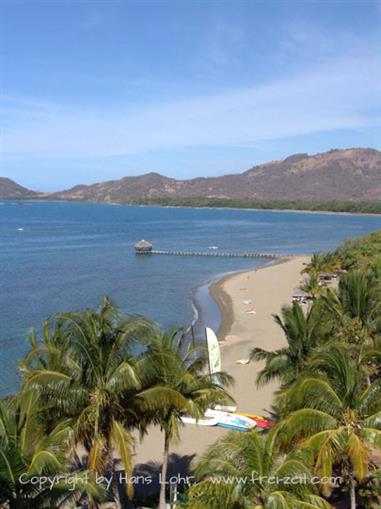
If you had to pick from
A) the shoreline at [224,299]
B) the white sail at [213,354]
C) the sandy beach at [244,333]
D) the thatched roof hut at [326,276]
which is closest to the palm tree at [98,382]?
the sandy beach at [244,333]

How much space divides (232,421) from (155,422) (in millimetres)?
7793

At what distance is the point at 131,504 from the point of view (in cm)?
1445

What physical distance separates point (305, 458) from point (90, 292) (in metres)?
44.6

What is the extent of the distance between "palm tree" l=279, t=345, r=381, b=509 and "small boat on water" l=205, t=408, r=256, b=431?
27.3 feet

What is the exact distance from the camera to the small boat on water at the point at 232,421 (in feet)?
64.2

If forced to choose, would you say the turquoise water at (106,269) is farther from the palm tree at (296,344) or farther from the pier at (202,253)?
the palm tree at (296,344)

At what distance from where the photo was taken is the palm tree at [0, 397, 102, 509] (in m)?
8.98

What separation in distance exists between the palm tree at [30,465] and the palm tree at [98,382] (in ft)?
1.85

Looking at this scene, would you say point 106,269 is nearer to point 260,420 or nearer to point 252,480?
point 260,420

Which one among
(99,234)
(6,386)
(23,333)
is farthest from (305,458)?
(99,234)

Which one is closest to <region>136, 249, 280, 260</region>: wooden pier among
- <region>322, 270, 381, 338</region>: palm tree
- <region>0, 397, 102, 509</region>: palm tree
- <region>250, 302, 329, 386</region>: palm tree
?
<region>322, 270, 381, 338</region>: palm tree

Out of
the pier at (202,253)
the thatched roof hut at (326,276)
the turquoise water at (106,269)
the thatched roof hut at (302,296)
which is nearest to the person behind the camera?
the turquoise water at (106,269)

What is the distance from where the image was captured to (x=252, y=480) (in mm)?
8969

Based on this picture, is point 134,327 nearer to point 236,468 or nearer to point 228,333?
point 236,468
